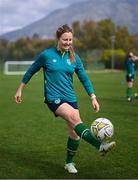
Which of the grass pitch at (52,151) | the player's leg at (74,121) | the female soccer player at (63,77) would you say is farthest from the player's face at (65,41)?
the grass pitch at (52,151)

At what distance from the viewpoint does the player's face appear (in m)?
6.97

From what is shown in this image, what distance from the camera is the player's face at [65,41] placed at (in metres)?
6.97

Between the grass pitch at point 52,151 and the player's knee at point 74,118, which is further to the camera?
the grass pitch at point 52,151

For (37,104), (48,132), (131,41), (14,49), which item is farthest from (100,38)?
(48,132)

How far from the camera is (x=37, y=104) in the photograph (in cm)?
1942

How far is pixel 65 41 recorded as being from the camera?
23.0 feet

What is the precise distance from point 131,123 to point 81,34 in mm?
100328

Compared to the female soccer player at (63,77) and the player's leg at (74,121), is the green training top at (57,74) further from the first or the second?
the player's leg at (74,121)

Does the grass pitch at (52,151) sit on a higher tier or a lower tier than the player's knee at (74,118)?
lower

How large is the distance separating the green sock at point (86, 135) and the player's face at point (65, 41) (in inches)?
44.1

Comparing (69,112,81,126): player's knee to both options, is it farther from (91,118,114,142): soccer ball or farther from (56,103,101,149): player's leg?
(91,118,114,142): soccer ball

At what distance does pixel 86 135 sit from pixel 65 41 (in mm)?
1353

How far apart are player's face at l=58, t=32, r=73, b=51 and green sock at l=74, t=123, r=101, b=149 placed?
1121mm

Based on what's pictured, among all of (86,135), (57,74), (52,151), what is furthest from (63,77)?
(52,151)
